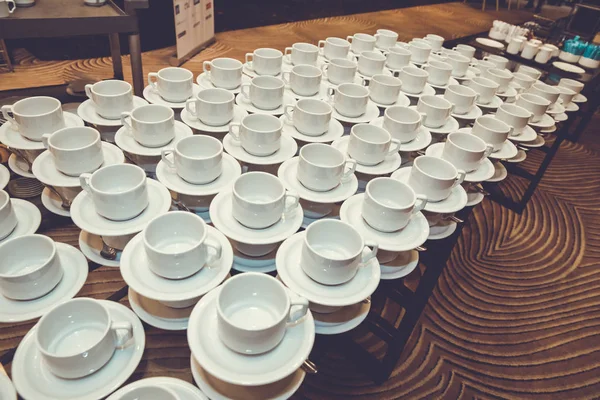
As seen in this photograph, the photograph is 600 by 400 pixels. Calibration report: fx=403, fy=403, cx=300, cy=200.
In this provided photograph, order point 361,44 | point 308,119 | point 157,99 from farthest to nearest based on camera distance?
point 361,44
point 157,99
point 308,119

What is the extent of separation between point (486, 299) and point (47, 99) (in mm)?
1783

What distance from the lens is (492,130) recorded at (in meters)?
1.29

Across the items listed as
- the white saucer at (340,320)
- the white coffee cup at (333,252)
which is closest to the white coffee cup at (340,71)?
the white coffee cup at (333,252)

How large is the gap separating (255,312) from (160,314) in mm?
185

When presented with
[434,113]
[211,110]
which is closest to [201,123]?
[211,110]

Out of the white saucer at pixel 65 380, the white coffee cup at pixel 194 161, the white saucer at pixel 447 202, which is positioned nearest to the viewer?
the white saucer at pixel 65 380

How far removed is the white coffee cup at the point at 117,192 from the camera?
801 mm

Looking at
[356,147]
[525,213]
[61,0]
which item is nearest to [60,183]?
[356,147]

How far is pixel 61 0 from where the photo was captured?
1382 millimetres

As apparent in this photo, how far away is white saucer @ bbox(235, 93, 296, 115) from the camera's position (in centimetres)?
127

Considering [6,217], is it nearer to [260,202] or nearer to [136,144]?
[136,144]

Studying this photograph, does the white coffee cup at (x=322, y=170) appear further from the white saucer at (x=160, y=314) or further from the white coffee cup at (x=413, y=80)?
the white coffee cup at (x=413, y=80)

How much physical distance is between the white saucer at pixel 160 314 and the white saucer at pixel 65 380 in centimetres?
8

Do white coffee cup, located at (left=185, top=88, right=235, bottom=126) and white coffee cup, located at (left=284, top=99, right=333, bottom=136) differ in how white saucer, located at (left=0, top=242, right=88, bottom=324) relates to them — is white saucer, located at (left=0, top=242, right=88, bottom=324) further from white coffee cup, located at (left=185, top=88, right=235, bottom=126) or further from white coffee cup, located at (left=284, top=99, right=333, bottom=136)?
white coffee cup, located at (left=284, top=99, right=333, bottom=136)
